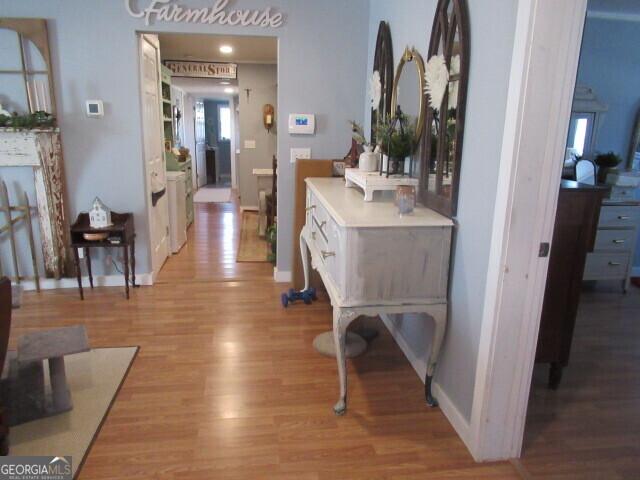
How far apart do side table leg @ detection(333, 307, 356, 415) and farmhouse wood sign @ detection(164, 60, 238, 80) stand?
18.4 ft

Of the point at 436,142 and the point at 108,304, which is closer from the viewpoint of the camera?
the point at 436,142

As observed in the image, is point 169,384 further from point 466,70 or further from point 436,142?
point 466,70

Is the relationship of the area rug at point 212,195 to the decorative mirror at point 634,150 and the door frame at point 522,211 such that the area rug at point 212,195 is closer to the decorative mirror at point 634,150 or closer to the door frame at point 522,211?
the decorative mirror at point 634,150

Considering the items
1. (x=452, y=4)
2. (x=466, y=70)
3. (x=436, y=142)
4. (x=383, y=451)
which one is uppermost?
(x=452, y=4)

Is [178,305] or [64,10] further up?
[64,10]

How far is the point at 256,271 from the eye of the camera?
14.1ft

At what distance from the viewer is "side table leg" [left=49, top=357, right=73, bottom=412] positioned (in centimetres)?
212

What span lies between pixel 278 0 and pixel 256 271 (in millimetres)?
2286

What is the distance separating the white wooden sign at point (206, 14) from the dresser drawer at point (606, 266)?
3237mm

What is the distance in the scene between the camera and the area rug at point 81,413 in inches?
75.6

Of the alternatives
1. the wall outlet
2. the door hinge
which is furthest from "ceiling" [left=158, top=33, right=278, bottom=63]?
the door hinge

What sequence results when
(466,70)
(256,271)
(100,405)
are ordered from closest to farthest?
(466,70) < (100,405) < (256,271)

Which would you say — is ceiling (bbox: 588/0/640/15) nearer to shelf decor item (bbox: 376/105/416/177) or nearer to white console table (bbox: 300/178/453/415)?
shelf decor item (bbox: 376/105/416/177)

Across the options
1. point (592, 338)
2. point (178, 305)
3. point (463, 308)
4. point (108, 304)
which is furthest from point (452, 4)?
point (108, 304)
